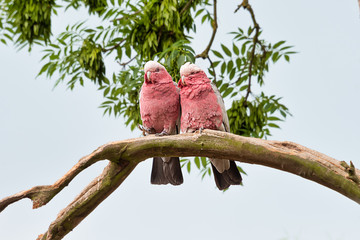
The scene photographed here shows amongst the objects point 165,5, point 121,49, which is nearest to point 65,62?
point 121,49

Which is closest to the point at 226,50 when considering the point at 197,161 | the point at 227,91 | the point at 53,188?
the point at 227,91

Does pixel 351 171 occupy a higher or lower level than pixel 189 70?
lower

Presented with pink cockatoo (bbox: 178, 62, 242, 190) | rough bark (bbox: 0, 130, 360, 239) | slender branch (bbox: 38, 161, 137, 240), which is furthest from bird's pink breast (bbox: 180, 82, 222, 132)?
slender branch (bbox: 38, 161, 137, 240)

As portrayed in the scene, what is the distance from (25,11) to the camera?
4.38 meters

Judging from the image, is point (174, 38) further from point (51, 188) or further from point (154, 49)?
point (51, 188)

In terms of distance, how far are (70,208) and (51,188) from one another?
0.56 ft

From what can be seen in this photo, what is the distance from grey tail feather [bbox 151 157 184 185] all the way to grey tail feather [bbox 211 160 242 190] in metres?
0.24

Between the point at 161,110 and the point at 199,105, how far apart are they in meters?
0.23

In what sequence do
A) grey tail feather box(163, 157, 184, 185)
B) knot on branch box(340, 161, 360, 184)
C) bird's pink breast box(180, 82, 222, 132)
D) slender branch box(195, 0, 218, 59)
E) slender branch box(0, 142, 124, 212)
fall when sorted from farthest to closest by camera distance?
slender branch box(195, 0, 218, 59)
grey tail feather box(163, 157, 184, 185)
bird's pink breast box(180, 82, 222, 132)
slender branch box(0, 142, 124, 212)
knot on branch box(340, 161, 360, 184)

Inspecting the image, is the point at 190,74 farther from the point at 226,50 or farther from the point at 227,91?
the point at 226,50

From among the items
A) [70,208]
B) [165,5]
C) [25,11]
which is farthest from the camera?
[25,11]

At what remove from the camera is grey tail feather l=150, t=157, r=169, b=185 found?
281 centimetres

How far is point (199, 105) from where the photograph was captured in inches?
106

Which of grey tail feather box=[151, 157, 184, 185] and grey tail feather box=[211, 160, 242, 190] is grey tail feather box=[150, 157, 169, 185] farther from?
grey tail feather box=[211, 160, 242, 190]
